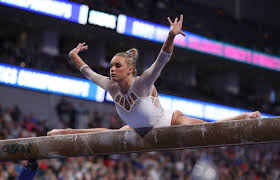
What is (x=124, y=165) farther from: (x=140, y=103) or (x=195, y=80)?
(x=195, y=80)

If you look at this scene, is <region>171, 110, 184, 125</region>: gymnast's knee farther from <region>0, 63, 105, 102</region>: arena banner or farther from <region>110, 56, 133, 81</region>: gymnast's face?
<region>0, 63, 105, 102</region>: arena banner

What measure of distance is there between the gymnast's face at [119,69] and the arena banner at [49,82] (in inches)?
364

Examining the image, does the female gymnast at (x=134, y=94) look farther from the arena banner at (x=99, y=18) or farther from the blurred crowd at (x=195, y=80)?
the blurred crowd at (x=195, y=80)

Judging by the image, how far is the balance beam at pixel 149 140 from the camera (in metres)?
3.56

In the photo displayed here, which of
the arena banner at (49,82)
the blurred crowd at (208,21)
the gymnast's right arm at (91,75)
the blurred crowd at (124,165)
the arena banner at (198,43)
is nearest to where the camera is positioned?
the gymnast's right arm at (91,75)

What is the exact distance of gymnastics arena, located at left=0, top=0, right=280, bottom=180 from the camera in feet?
13.1

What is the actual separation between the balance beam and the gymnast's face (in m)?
0.56

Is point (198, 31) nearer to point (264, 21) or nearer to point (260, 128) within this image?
point (264, 21)

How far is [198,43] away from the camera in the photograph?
18375 millimetres

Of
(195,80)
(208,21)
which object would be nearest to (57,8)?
(208,21)

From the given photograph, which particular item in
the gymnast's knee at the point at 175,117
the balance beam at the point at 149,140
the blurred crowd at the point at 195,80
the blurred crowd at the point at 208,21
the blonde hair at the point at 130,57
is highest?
the blurred crowd at the point at 208,21

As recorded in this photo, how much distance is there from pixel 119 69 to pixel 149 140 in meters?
0.74

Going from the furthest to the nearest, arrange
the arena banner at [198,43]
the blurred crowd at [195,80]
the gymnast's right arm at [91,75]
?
the arena banner at [198,43] < the blurred crowd at [195,80] < the gymnast's right arm at [91,75]

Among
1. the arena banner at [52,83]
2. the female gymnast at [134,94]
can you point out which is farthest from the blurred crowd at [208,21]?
the female gymnast at [134,94]
